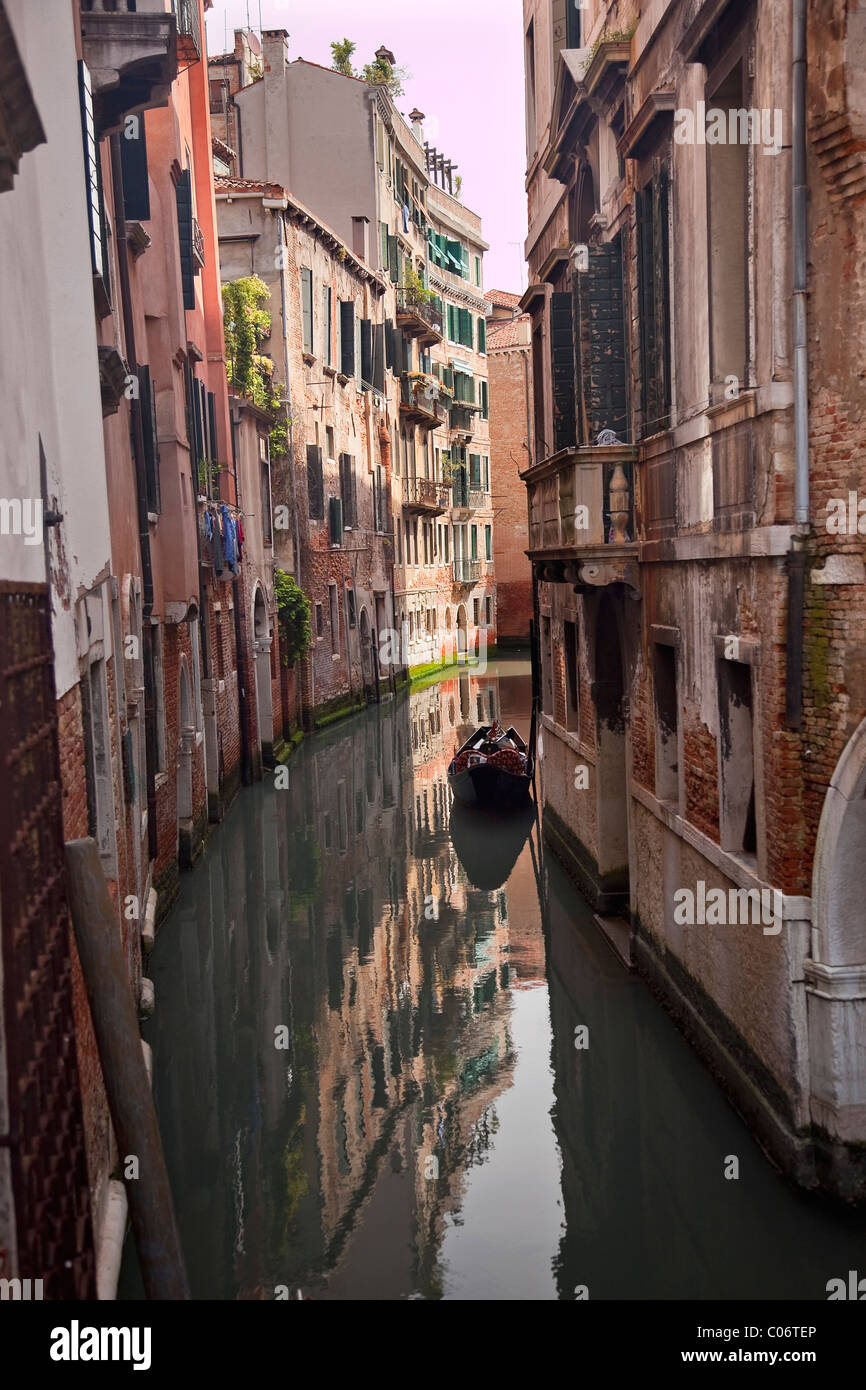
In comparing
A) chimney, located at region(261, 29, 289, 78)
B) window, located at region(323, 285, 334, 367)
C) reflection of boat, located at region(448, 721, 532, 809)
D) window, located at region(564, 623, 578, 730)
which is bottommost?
reflection of boat, located at region(448, 721, 532, 809)

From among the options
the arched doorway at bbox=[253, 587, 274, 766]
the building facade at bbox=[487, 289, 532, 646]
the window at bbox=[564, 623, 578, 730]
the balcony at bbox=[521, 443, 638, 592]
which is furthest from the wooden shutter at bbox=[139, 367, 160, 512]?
the building facade at bbox=[487, 289, 532, 646]

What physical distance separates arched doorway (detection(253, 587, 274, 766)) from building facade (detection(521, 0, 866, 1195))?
940cm

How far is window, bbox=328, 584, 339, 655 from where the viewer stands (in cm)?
2767

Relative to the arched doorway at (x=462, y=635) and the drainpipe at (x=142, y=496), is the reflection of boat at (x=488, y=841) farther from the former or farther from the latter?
the arched doorway at (x=462, y=635)

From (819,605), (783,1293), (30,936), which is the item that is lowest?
(783,1293)

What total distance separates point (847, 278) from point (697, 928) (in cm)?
402

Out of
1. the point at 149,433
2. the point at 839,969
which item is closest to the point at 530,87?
the point at 149,433

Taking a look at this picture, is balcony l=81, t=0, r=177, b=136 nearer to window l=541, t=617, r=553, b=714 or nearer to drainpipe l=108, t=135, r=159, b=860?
drainpipe l=108, t=135, r=159, b=860

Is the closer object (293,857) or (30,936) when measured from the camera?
(30,936)

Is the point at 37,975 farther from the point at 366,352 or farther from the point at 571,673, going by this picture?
the point at 366,352

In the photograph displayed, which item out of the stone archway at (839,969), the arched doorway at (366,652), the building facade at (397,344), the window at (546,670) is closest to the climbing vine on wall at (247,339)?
the building facade at (397,344)
